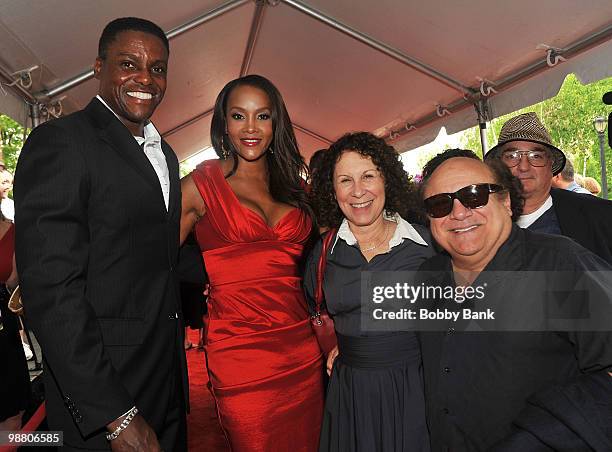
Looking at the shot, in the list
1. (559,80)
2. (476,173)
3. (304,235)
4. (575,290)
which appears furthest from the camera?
(559,80)

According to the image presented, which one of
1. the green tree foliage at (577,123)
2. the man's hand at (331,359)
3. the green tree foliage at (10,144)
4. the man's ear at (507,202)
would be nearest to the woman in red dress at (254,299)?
the man's hand at (331,359)

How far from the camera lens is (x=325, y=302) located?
7.99ft

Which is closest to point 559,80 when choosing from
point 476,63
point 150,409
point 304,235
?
point 476,63

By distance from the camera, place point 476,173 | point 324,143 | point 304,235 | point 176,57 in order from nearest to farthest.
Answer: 1. point 476,173
2. point 304,235
3. point 176,57
4. point 324,143

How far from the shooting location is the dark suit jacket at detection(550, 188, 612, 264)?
273 cm

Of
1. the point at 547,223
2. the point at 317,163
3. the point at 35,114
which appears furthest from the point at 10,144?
the point at 547,223

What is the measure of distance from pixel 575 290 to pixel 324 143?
357 inches

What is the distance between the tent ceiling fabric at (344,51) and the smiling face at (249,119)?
204 cm

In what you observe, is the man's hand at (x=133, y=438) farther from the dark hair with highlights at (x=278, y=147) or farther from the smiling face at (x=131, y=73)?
the dark hair with highlights at (x=278, y=147)

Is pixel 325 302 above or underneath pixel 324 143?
underneath

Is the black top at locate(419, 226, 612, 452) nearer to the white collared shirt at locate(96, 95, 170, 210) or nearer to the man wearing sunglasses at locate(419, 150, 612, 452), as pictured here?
the man wearing sunglasses at locate(419, 150, 612, 452)

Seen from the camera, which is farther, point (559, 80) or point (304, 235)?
point (559, 80)

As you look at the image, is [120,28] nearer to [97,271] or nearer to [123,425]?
[97,271]

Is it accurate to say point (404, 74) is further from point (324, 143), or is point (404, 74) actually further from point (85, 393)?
point (85, 393)
